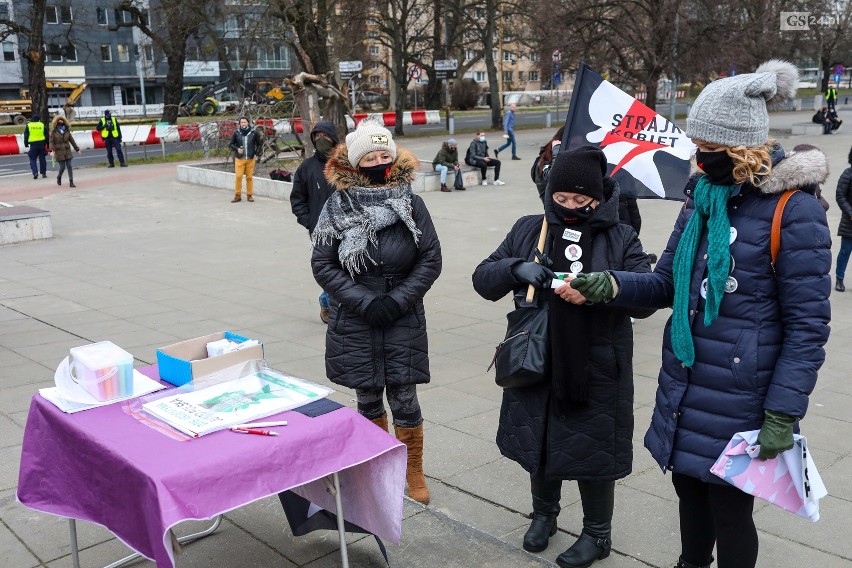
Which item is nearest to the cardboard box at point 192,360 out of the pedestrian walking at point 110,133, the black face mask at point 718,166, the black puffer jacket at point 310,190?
the black face mask at point 718,166

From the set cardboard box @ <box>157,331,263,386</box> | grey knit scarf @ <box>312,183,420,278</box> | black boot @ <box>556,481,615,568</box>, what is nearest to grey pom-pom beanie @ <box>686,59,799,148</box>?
black boot @ <box>556,481,615,568</box>

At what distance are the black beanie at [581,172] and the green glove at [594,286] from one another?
38cm

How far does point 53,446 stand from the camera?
11.3 feet

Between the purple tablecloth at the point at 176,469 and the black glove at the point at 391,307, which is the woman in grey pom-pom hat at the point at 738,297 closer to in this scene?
the purple tablecloth at the point at 176,469

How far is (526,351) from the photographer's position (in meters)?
3.53

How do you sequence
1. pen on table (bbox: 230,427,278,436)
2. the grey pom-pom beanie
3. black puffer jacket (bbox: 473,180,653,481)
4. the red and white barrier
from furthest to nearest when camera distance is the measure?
the red and white barrier
black puffer jacket (bbox: 473,180,653,481)
pen on table (bbox: 230,427,278,436)
the grey pom-pom beanie

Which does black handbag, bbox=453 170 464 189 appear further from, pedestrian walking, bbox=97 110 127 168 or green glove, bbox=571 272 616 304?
green glove, bbox=571 272 616 304

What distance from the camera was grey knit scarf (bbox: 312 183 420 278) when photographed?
435cm

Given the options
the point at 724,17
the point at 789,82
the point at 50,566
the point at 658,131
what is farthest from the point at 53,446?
the point at 724,17

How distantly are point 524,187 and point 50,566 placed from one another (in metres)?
16.3

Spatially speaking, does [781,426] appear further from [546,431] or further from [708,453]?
[546,431]

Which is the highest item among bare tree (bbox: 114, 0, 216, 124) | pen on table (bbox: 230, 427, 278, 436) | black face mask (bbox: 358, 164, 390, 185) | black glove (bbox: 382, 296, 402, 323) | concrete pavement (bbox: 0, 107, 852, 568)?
bare tree (bbox: 114, 0, 216, 124)

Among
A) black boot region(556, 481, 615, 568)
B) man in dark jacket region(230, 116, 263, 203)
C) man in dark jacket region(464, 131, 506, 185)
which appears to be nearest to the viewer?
black boot region(556, 481, 615, 568)

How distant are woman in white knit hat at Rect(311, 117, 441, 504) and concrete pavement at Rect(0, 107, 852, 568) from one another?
75cm
